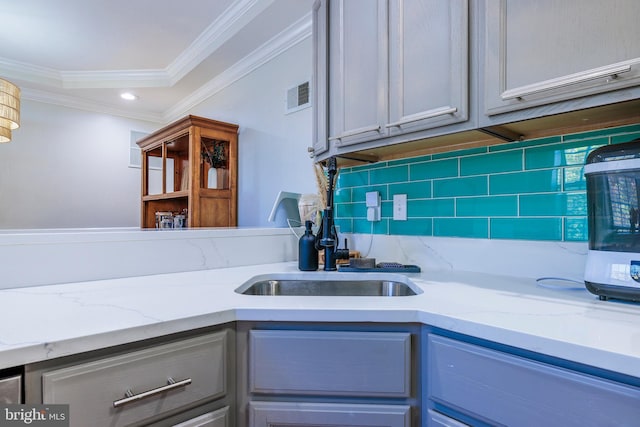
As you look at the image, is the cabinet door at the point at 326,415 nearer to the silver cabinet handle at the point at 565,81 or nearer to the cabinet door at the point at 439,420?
the cabinet door at the point at 439,420

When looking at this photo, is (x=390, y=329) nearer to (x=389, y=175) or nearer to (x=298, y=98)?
(x=389, y=175)

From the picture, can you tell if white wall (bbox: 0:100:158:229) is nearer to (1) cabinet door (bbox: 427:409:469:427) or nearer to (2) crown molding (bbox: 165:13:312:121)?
(2) crown molding (bbox: 165:13:312:121)

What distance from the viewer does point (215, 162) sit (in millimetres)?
3158

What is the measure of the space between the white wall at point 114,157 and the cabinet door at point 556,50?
1.42 meters

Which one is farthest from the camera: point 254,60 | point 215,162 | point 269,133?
point 215,162

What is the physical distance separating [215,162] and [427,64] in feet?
7.77

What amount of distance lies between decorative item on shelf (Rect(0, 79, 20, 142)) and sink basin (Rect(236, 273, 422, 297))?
264cm

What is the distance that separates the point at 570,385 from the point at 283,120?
2.33 meters

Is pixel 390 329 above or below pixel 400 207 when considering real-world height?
below

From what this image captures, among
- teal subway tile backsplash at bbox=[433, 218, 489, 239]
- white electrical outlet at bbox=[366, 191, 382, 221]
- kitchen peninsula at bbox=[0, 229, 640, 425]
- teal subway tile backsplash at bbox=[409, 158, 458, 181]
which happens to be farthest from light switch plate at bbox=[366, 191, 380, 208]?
kitchen peninsula at bbox=[0, 229, 640, 425]

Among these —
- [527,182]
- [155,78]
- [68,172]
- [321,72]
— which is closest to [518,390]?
[527,182]

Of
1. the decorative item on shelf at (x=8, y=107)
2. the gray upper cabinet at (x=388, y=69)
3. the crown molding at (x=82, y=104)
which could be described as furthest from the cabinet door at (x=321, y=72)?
the crown molding at (x=82, y=104)

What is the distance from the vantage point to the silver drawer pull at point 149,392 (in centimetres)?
72

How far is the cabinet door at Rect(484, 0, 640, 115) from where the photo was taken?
0.81 m
